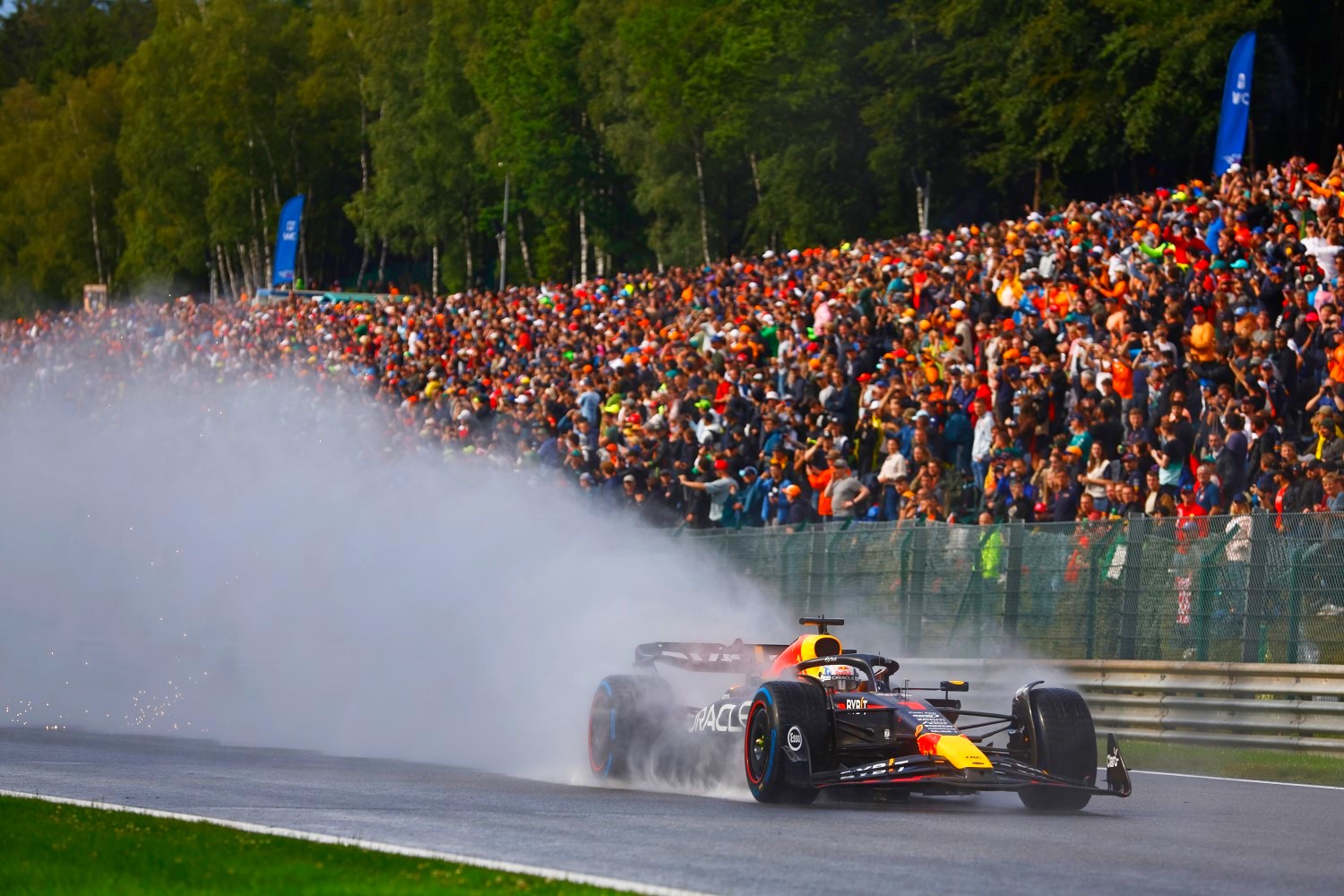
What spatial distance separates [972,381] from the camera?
78.3 feet

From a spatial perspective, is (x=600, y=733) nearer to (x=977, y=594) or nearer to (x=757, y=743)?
(x=757, y=743)

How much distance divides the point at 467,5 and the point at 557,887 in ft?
265

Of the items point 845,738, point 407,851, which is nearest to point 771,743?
point 845,738

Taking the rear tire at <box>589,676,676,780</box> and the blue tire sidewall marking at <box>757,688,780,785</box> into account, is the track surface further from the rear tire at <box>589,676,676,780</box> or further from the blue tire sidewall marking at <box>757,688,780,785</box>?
the rear tire at <box>589,676,676,780</box>

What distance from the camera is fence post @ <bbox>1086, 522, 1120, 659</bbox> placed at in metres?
18.9

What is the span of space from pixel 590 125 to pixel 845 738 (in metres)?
68.0

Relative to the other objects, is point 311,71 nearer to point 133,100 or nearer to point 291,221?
point 133,100

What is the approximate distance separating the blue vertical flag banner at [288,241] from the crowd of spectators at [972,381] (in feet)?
100

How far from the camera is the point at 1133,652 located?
1852 centimetres

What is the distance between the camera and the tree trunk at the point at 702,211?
6406 cm

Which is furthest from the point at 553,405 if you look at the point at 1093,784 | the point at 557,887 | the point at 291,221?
the point at 291,221

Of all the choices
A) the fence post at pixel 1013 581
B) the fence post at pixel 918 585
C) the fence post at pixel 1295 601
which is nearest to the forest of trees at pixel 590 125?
the fence post at pixel 918 585

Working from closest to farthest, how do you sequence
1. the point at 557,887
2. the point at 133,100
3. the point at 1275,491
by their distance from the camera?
the point at 557,887 → the point at 1275,491 → the point at 133,100

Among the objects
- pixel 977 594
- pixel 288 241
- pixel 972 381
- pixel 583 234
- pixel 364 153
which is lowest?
pixel 977 594
